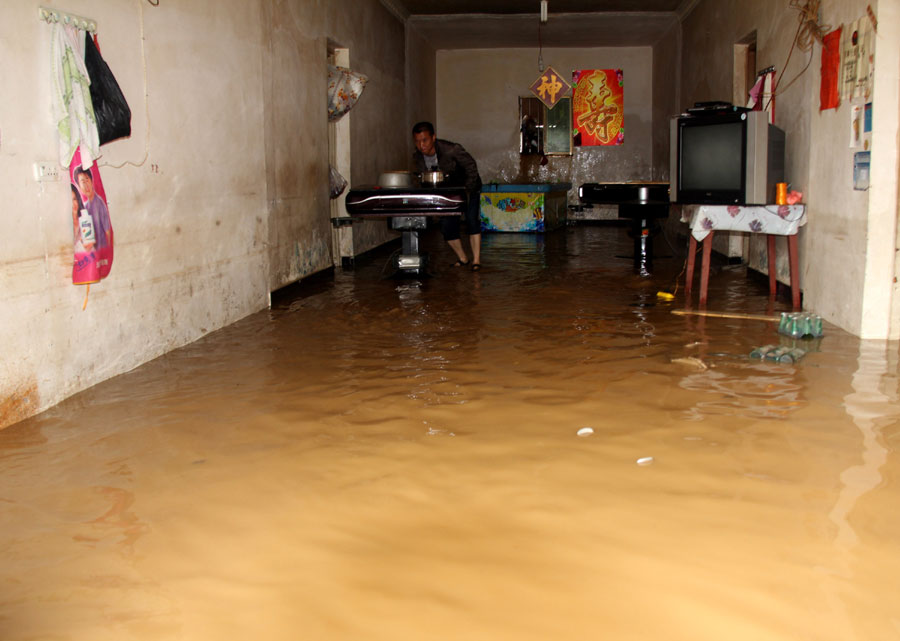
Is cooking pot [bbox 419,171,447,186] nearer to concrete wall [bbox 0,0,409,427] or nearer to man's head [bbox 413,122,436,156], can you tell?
man's head [bbox 413,122,436,156]

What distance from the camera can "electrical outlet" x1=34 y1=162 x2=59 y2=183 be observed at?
11.1 ft

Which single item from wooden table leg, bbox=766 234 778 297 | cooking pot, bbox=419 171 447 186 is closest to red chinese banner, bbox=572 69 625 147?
cooking pot, bbox=419 171 447 186

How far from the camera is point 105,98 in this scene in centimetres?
383

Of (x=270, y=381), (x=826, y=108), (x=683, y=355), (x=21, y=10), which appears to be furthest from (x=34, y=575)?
(x=826, y=108)

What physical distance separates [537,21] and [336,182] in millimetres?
5870

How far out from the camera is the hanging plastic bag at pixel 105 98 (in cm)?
374

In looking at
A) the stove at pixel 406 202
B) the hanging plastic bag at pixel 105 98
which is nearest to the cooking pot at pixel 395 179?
the stove at pixel 406 202

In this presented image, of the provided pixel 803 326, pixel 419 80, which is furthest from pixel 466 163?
pixel 419 80

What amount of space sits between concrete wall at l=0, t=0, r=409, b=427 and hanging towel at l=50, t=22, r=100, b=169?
0.05 m

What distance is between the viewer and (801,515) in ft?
7.55

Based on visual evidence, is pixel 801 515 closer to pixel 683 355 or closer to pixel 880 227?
pixel 683 355

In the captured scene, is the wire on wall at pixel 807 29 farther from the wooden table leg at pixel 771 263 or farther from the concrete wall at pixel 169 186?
the concrete wall at pixel 169 186

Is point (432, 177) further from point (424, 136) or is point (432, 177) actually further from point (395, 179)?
point (424, 136)

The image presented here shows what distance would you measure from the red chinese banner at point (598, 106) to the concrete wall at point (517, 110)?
11cm
